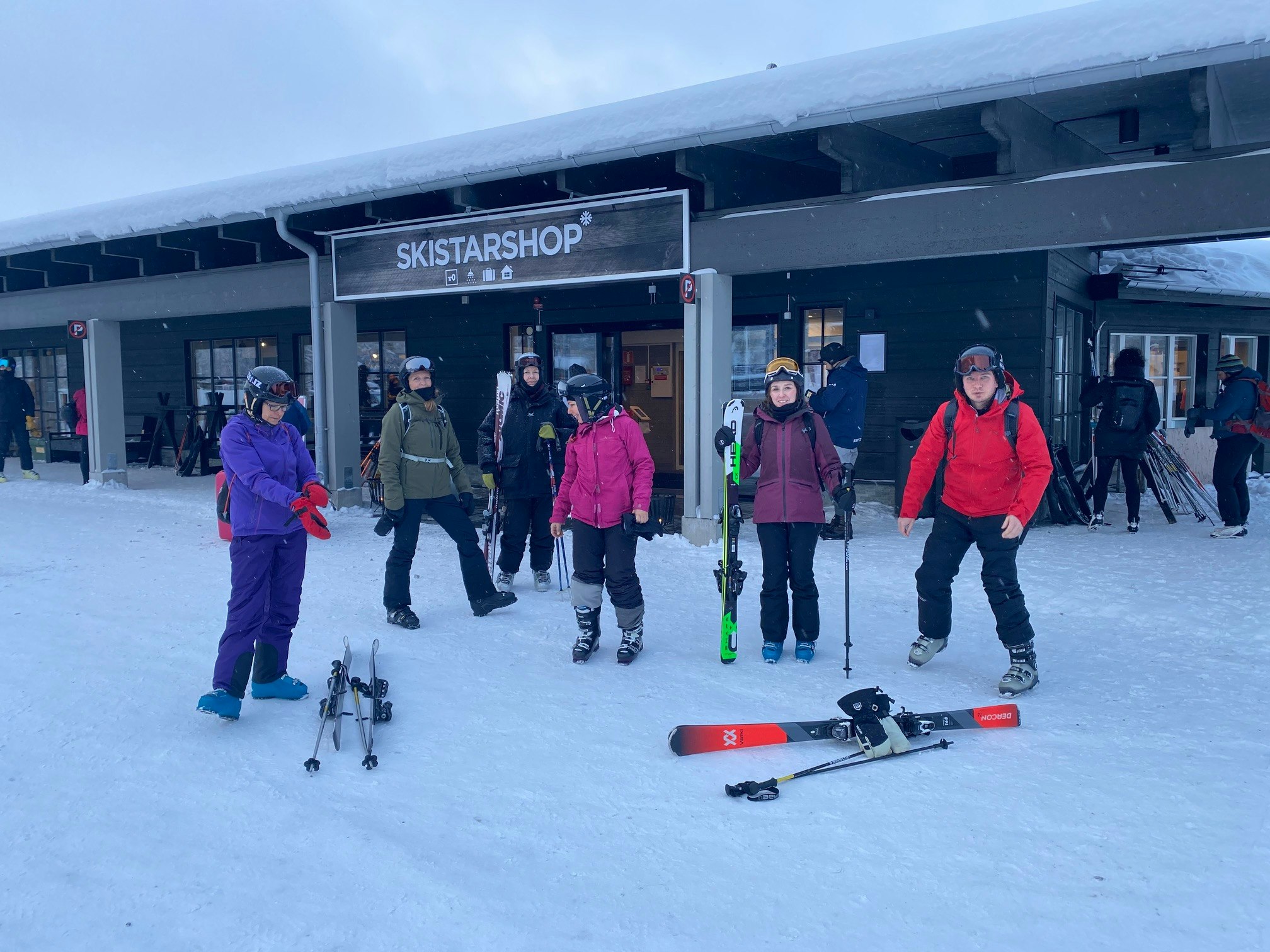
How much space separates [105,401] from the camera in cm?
1179

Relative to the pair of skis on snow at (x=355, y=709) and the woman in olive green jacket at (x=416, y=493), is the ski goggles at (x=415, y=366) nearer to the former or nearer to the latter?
the woman in olive green jacket at (x=416, y=493)

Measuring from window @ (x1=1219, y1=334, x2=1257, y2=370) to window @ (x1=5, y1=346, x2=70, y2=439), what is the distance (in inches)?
799

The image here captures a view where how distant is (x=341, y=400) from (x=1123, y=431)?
7750mm

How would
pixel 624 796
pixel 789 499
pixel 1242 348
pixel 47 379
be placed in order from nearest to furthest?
pixel 624 796 → pixel 789 499 → pixel 1242 348 → pixel 47 379

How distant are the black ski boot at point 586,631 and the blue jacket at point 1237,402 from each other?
6005mm

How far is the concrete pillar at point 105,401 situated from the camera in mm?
11664

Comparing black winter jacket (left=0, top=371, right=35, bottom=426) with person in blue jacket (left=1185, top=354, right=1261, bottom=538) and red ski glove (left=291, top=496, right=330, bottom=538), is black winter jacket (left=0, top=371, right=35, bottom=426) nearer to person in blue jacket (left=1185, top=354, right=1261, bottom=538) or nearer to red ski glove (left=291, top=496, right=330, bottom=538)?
red ski glove (left=291, top=496, right=330, bottom=538)

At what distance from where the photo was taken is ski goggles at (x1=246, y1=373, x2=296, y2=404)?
4.02m

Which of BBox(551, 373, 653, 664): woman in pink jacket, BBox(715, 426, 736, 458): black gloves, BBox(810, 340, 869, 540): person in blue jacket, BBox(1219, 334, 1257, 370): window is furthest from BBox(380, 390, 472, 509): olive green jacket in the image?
BBox(1219, 334, 1257, 370): window

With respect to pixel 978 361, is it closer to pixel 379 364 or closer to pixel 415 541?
pixel 415 541

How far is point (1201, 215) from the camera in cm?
514

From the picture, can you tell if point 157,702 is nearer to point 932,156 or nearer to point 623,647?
point 623,647

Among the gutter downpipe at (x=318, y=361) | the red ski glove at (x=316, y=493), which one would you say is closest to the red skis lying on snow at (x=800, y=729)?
the red ski glove at (x=316, y=493)

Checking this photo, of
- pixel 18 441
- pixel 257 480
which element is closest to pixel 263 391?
pixel 257 480
